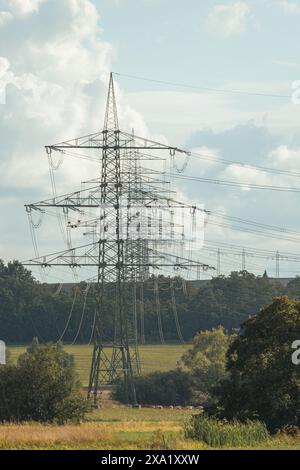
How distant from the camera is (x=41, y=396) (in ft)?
253

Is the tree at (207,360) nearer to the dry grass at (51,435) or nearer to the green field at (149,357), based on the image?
the green field at (149,357)

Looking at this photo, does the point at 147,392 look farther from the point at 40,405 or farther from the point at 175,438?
the point at 175,438

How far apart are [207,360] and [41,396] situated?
59761 mm

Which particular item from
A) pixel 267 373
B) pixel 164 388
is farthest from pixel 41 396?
pixel 164 388

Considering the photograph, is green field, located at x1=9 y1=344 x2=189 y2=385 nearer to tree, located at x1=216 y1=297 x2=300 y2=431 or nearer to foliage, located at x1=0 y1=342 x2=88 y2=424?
foliage, located at x1=0 y1=342 x2=88 y2=424

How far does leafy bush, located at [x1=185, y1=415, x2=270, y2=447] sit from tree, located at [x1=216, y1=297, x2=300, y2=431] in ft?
16.8

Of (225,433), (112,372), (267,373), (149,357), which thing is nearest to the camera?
(225,433)

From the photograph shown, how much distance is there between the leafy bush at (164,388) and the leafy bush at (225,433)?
55.7 meters

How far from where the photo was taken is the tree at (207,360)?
124938mm

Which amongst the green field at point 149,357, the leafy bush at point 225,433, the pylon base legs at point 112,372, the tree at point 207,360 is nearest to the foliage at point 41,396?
the pylon base legs at point 112,372

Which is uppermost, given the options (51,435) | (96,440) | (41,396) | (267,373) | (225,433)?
(267,373)

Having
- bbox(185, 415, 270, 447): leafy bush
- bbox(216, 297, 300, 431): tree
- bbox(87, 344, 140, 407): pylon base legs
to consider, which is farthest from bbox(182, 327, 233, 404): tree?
bbox(185, 415, 270, 447): leafy bush

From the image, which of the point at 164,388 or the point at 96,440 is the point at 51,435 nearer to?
the point at 96,440
